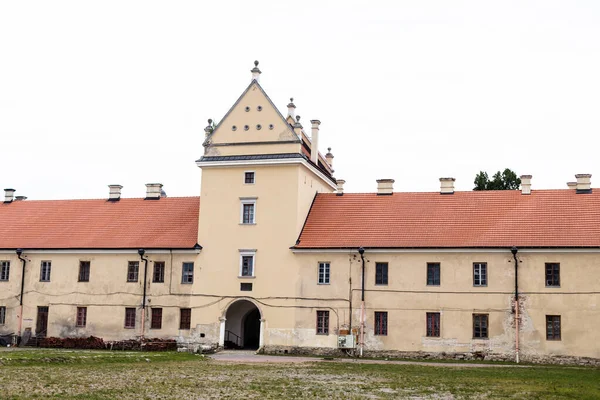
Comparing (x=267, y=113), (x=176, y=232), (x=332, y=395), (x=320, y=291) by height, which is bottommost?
(x=332, y=395)

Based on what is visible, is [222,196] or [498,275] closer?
[498,275]

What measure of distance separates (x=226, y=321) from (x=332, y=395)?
20534 millimetres

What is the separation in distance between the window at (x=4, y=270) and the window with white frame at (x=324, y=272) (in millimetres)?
17806

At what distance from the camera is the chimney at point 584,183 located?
38250 millimetres

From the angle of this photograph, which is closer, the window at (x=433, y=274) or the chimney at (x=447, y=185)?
the window at (x=433, y=274)

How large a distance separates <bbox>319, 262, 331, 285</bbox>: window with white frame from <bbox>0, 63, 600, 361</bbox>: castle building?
0.22 ft

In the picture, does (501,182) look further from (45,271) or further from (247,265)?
(45,271)

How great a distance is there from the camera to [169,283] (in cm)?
3994

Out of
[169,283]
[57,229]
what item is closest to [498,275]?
[169,283]

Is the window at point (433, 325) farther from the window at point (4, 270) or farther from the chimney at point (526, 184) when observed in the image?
the window at point (4, 270)

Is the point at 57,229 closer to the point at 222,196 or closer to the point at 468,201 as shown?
the point at 222,196

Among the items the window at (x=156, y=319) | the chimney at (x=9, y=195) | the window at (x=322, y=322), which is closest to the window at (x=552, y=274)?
the window at (x=322, y=322)

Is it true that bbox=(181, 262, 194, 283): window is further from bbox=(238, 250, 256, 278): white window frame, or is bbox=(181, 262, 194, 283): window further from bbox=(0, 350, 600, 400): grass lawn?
bbox=(0, 350, 600, 400): grass lawn

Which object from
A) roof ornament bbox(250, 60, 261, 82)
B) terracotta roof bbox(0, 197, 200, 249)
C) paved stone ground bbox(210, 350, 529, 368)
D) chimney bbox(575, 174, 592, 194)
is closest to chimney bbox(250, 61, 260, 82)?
roof ornament bbox(250, 60, 261, 82)
